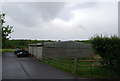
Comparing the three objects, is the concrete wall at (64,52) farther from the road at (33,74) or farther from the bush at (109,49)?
the bush at (109,49)

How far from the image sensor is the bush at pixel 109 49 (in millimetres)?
9446

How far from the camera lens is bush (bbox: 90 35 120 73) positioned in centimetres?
945

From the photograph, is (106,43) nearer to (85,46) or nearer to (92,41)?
(92,41)

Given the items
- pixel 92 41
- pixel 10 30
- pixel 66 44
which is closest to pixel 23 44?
pixel 10 30

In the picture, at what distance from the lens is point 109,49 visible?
9.56 metres

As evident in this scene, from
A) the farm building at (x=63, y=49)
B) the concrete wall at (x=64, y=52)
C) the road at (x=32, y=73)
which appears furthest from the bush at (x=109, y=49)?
the concrete wall at (x=64, y=52)

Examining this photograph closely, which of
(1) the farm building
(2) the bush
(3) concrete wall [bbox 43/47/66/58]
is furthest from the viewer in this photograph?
(1) the farm building

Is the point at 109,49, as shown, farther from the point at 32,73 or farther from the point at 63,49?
the point at 63,49

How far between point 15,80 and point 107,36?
19.4 ft

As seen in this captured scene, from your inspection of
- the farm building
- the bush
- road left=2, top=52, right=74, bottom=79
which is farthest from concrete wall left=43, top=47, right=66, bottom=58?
the bush

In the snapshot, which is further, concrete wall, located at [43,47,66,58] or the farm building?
the farm building

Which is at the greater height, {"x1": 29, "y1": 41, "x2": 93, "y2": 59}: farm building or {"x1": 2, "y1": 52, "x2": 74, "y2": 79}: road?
{"x1": 29, "y1": 41, "x2": 93, "y2": 59}: farm building

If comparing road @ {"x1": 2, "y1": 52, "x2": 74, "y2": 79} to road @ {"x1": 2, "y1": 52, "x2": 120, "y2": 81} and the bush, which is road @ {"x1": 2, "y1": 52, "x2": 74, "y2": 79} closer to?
road @ {"x1": 2, "y1": 52, "x2": 120, "y2": 81}

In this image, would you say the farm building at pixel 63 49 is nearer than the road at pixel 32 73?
No
